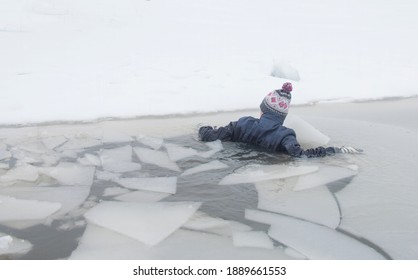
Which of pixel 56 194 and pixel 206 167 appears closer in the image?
pixel 56 194

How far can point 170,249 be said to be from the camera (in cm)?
260

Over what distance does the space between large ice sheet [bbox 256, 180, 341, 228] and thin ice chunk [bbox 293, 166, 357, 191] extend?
0.25 feet

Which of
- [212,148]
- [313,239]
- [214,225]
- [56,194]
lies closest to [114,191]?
[56,194]

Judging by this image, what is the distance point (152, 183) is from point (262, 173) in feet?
3.04

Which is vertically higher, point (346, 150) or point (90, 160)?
point (346, 150)

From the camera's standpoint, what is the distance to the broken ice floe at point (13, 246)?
252cm

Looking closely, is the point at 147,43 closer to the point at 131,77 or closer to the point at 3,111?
the point at 131,77

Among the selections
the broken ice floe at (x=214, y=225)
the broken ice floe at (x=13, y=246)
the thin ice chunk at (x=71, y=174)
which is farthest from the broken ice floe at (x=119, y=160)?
the broken ice floe at (x=13, y=246)

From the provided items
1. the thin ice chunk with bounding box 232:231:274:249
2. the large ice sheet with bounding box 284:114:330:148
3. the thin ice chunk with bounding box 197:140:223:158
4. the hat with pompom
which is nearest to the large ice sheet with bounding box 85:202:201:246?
the thin ice chunk with bounding box 232:231:274:249

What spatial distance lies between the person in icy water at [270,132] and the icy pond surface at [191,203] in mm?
102

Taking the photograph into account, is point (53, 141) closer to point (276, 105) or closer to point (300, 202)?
point (276, 105)

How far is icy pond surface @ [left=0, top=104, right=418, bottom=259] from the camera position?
2.64 meters

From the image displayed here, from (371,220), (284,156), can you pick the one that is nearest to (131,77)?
(284,156)

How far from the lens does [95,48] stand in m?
7.82
